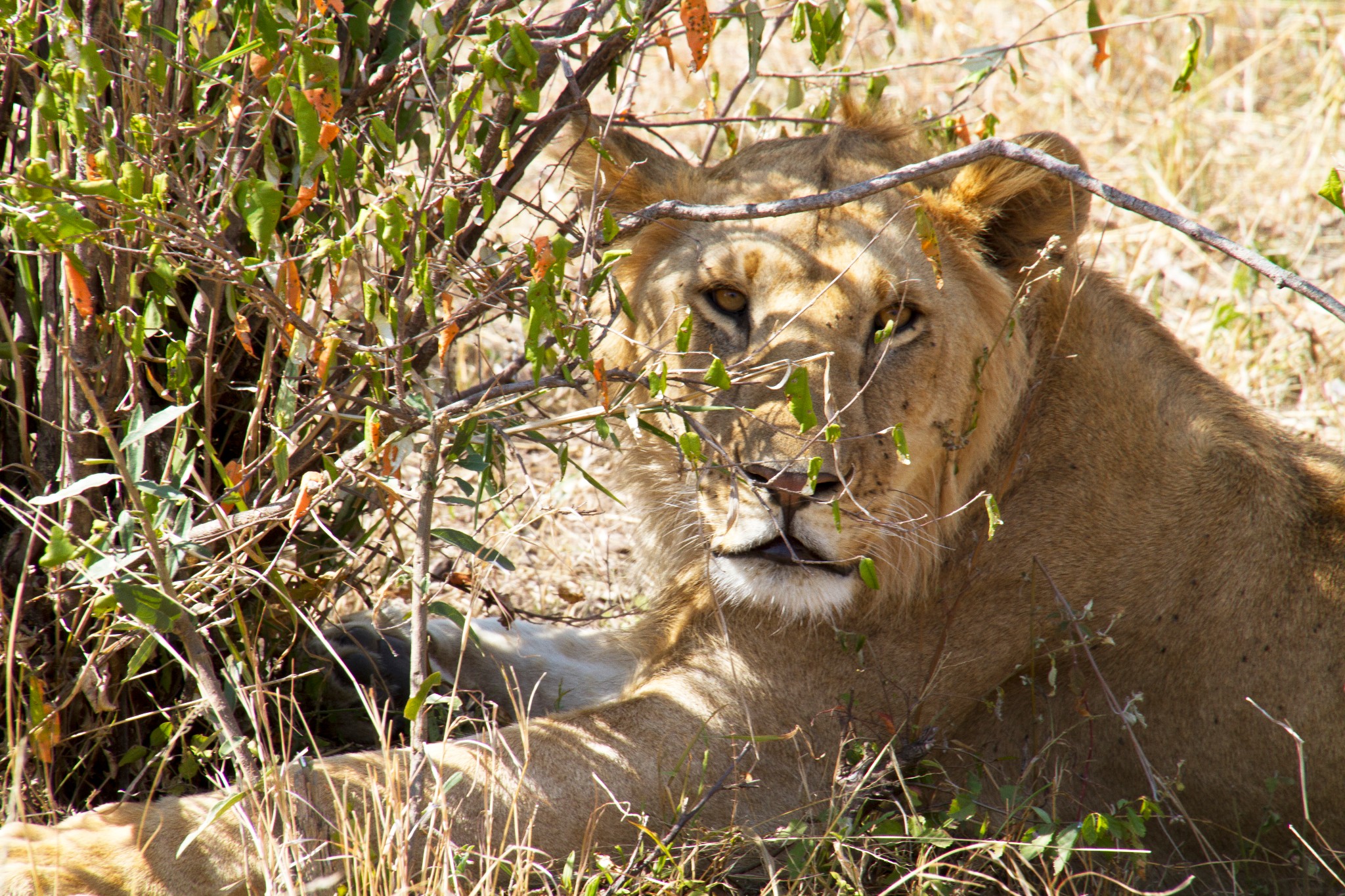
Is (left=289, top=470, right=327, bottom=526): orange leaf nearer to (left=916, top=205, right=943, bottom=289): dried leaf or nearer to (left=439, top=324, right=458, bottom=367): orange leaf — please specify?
(left=439, top=324, right=458, bottom=367): orange leaf

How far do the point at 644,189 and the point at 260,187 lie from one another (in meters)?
1.43

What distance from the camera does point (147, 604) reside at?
93.8 inches

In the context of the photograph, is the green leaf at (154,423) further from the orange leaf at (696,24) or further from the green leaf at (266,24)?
the orange leaf at (696,24)

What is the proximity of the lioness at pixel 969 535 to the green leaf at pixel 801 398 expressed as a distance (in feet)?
1.81

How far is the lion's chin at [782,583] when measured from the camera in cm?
275

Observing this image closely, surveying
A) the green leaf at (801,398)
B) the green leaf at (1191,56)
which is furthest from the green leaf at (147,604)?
the green leaf at (1191,56)

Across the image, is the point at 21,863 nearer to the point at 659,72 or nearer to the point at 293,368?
the point at 293,368

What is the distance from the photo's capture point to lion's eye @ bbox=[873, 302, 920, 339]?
2945 mm

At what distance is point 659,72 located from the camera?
7691 millimetres

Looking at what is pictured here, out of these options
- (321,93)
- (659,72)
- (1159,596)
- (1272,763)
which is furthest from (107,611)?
(659,72)

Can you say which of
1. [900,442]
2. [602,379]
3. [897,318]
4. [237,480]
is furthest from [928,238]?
[237,480]

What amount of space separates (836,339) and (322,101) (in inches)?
50.9

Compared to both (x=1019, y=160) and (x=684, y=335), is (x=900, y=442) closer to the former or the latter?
(x=684, y=335)

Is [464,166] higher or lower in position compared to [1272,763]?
higher
